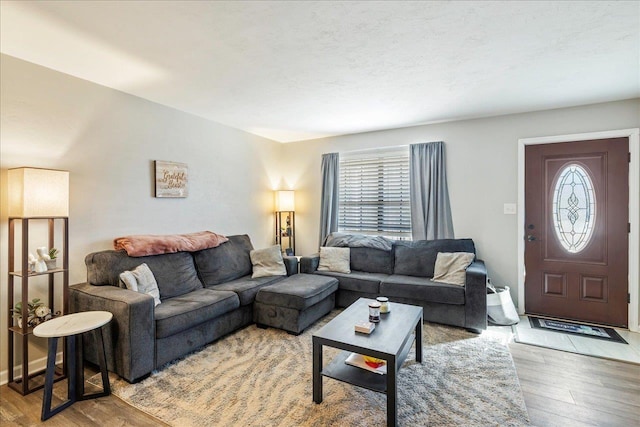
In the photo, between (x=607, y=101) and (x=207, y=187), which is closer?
(x=607, y=101)

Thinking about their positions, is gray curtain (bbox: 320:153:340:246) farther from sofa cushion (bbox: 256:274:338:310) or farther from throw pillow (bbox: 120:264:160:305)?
throw pillow (bbox: 120:264:160:305)

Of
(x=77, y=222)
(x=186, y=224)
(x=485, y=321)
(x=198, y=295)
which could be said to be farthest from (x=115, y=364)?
(x=485, y=321)

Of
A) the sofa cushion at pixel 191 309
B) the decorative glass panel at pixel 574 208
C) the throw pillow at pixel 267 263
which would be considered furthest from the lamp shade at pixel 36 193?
the decorative glass panel at pixel 574 208

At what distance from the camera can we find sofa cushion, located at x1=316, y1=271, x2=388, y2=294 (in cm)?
366

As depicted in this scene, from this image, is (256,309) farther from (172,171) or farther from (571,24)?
(571,24)

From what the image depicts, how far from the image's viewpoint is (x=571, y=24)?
1.93m

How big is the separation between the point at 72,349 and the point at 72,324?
168 mm

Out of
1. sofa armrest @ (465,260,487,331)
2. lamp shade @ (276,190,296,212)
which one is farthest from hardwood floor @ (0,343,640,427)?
lamp shade @ (276,190,296,212)

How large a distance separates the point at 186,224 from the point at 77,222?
1.11 meters

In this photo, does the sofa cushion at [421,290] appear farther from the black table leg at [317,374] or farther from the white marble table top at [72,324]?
the white marble table top at [72,324]

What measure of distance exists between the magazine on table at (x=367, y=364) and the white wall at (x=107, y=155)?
2.49 meters

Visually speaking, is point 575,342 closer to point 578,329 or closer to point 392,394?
point 578,329

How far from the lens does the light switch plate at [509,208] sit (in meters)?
3.72

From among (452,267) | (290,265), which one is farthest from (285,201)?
(452,267)
